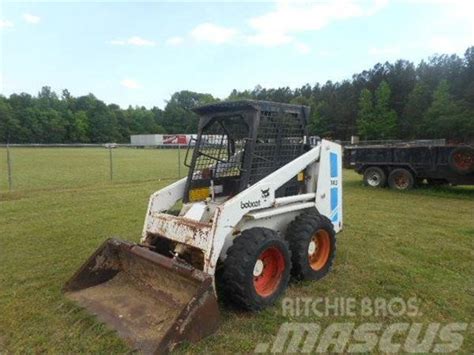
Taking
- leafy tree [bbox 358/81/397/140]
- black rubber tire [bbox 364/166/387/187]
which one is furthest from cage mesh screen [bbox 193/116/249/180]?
leafy tree [bbox 358/81/397/140]

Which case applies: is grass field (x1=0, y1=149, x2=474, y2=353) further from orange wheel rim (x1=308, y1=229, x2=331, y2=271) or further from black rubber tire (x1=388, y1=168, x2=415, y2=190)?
black rubber tire (x1=388, y1=168, x2=415, y2=190)

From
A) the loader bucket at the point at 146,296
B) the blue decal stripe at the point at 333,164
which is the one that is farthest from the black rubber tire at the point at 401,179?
the loader bucket at the point at 146,296

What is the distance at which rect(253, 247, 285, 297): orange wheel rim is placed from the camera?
3.66m

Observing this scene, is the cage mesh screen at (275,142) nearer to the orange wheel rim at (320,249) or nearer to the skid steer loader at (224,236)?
the skid steer loader at (224,236)

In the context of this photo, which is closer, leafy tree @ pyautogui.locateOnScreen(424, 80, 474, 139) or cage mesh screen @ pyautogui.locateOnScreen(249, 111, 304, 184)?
cage mesh screen @ pyautogui.locateOnScreen(249, 111, 304, 184)

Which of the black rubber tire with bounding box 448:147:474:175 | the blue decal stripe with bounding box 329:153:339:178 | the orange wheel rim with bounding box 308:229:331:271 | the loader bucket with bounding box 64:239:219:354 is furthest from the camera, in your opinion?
the black rubber tire with bounding box 448:147:474:175

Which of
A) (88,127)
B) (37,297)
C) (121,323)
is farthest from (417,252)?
(88,127)

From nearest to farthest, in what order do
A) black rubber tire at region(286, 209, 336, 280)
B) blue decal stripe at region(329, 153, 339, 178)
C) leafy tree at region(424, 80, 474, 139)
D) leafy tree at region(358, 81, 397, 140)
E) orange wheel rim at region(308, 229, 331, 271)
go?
black rubber tire at region(286, 209, 336, 280) < orange wheel rim at region(308, 229, 331, 271) < blue decal stripe at region(329, 153, 339, 178) < leafy tree at region(424, 80, 474, 139) < leafy tree at region(358, 81, 397, 140)

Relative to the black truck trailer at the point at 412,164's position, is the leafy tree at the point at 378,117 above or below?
above

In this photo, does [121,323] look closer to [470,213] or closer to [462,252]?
[462,252]

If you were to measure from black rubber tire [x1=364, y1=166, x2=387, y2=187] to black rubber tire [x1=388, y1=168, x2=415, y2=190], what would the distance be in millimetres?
240

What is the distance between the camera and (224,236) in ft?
11.4

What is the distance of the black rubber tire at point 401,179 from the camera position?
11.5 meters

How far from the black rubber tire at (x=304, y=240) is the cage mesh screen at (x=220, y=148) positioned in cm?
95
